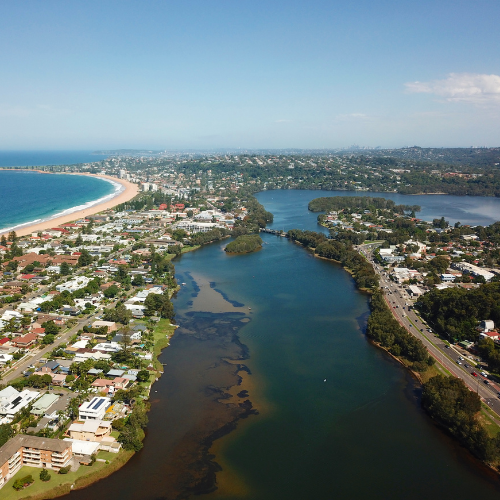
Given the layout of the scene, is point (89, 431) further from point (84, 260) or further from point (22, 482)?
point (84, 260)

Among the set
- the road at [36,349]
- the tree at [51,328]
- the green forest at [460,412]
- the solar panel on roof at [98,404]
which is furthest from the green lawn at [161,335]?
the green forest at [460,412]

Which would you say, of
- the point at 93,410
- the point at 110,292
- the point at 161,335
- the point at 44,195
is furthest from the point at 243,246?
the point at 44,195

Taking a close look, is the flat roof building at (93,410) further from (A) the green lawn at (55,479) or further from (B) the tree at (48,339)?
(B) the tree at (48,339)

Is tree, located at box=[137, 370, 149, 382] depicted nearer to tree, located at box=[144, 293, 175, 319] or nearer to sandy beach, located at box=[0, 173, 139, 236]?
tree, located at box=[144, 293, 175, 319]

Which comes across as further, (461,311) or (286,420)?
(461,311)

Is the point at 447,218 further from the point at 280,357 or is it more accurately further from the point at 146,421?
the point at 146,421

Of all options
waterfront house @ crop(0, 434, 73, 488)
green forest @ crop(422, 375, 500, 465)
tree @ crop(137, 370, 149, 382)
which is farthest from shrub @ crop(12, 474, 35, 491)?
green forest @ crop(422, 375, 500, 465)
